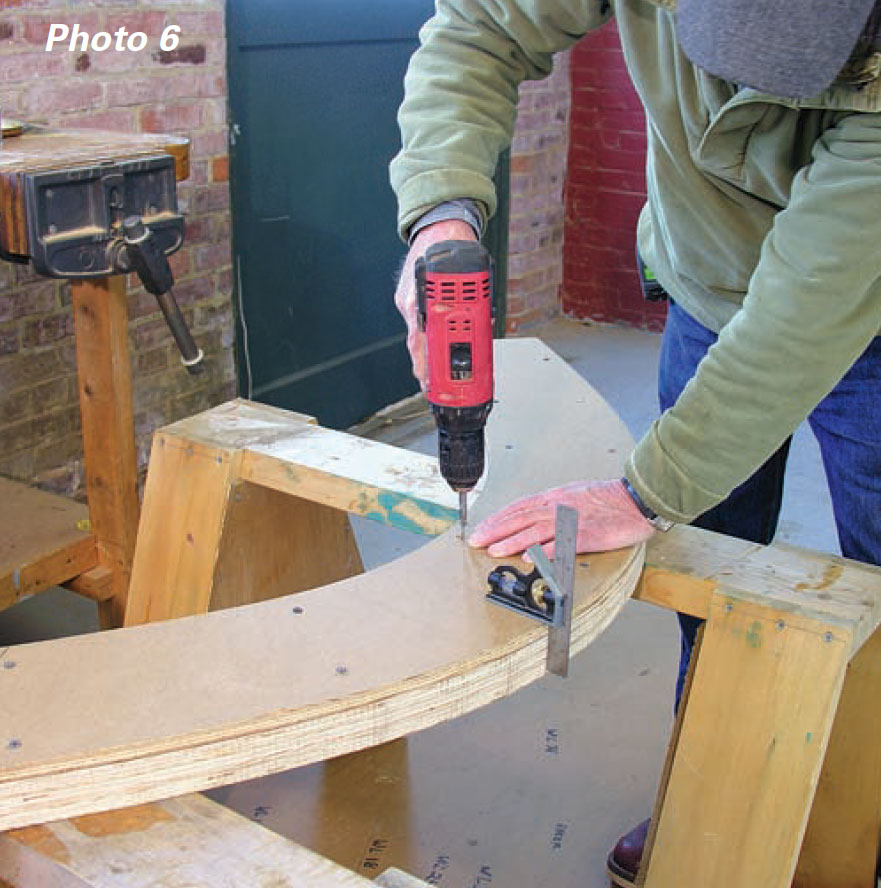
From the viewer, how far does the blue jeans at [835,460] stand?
5.27 feet

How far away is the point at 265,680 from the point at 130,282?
2000 millimetres

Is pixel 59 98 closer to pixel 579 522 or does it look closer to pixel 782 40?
pixel 579 522

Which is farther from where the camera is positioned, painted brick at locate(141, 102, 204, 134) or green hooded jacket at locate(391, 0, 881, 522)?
painted brick at locate(141, 102, 204, 134)

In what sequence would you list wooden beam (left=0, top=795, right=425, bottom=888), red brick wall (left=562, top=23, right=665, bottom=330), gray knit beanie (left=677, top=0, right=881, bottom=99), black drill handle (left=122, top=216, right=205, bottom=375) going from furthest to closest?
red brick wall (left=562, top=23, right=665, bottom=330) → black drill handle (left=122, top=216, right=205, bottom=375) → gray knit beanie (left=677, top=0, right=881, bottom=99) → wooden beam (left=0, top=795, right=425, bottom=888)

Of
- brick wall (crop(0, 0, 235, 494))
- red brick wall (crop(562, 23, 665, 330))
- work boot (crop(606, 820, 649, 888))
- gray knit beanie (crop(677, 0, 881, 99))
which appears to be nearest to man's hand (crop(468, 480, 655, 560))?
gray knit beanie (crop(677, 0, 881, 99))

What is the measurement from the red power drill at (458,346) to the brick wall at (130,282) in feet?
5.40

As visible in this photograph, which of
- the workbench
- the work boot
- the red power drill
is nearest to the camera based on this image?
the red power drill

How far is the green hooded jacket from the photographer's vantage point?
1.26 m

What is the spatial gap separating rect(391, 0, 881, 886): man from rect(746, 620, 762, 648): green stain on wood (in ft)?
0.53

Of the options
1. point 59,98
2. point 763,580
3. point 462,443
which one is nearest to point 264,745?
point 462,443

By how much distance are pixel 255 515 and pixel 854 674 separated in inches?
35.7

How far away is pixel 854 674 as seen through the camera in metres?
1.66

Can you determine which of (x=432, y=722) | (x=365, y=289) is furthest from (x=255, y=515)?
(x=365, y=289)

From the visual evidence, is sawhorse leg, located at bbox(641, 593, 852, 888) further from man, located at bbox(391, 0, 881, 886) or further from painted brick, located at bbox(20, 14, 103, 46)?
painted brick, located at bbox(20, 14, 103, 46)
